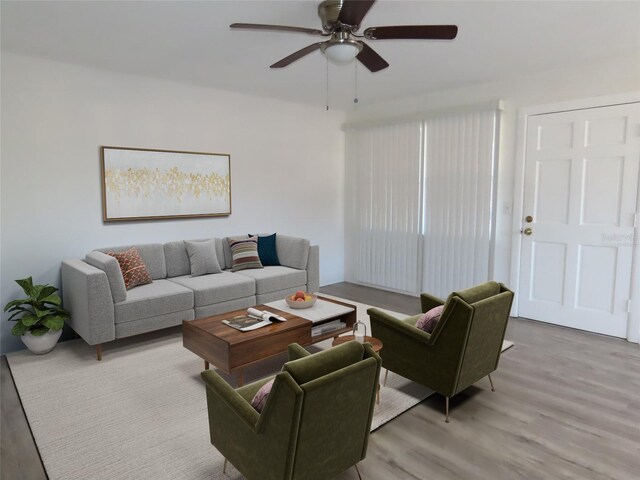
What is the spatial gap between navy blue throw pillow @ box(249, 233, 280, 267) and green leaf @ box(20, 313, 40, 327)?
2.36m

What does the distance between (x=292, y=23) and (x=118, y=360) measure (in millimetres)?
3069

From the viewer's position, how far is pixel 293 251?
5074 millimetres

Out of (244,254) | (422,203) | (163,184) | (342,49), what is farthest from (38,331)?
(422,203)

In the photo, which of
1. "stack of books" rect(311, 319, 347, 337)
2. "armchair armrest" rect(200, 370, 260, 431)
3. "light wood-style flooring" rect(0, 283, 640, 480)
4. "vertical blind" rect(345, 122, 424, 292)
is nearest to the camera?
"armchair armrest" rect(200, 370, 260, 431)

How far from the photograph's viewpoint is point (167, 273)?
14.7ft

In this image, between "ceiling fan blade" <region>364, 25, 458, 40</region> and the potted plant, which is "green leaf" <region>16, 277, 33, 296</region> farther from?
"ceiling fan blade" <region>364, 25, 458, 40</region>

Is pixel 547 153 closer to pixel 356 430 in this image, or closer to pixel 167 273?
pixel 356 430

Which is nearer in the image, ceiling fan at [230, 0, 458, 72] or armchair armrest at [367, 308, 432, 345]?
ceiling fan at [230, 0, 458, 72]

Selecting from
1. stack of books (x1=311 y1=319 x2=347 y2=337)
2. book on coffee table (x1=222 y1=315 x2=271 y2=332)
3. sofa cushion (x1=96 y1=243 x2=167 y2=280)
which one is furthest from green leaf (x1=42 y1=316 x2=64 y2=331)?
stack of books (x1=311 y1=319 x2=347 y2=337)

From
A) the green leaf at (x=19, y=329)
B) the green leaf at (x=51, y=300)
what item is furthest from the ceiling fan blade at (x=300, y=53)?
the green leaf at (x=19, y=329)

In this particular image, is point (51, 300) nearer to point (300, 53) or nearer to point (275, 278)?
point (275, 278)

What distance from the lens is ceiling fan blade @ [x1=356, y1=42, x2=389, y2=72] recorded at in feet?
9.02

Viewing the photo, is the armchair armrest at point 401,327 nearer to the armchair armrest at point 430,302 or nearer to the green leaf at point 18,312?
the armchair armrest at point 430,302

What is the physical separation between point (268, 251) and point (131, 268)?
1671 mm
